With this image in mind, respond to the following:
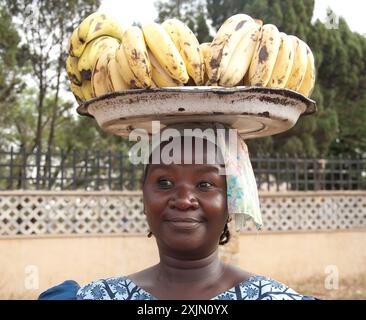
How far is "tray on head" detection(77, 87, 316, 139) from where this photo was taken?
5.11 feet

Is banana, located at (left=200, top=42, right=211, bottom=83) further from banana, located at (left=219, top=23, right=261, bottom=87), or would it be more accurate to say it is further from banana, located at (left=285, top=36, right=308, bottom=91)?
banana, located at (left=285, top=36, right=308, bottom=91)

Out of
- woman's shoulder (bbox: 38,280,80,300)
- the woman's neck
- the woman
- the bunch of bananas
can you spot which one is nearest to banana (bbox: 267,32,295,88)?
the bunch of bananas

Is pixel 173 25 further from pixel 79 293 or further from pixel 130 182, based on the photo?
pixel 130 182

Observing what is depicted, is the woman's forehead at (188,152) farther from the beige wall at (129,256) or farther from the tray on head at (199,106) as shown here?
the beige wall at (129,256)

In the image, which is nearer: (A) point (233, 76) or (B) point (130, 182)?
(A) point (233, 76)

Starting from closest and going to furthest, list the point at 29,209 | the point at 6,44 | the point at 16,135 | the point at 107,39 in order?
1. the point at 107,39
2. the point at 29,209
3. the point at 6,44
4. the point at 16,135

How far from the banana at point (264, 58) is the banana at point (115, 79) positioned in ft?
1.31

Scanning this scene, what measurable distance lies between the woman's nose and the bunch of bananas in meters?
0.33

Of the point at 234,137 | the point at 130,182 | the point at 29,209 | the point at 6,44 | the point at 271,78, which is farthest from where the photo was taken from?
the point at 6,44

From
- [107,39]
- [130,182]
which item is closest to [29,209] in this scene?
[130,182]

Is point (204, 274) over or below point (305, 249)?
over

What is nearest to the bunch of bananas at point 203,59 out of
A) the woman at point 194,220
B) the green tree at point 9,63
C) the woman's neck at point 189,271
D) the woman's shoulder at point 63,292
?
the woman at point 194,220
